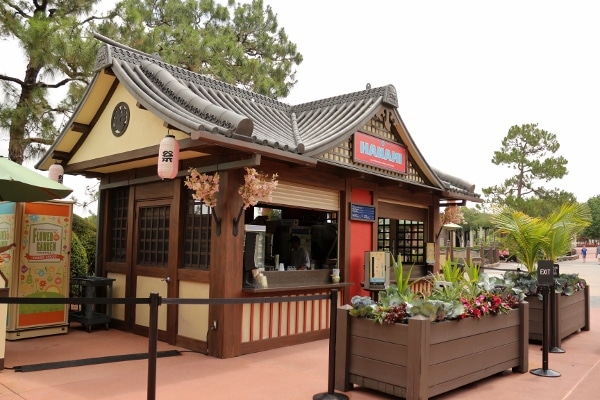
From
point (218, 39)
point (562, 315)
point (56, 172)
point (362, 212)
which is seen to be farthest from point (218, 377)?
point (218, 39)

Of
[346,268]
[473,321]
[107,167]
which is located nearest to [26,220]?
[107,167]

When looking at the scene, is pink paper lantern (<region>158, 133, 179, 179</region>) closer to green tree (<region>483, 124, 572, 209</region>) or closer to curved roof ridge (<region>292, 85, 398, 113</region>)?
curved roof ridge (<region>292, 85, 398, 113</region>)

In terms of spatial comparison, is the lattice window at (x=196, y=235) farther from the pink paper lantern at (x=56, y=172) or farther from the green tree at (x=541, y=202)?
the green tree at (x=541, y=202)

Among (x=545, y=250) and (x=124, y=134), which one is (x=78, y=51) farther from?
(x=545, y=250)

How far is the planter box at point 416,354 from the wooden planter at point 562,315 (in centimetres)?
220

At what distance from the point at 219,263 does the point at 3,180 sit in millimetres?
2657

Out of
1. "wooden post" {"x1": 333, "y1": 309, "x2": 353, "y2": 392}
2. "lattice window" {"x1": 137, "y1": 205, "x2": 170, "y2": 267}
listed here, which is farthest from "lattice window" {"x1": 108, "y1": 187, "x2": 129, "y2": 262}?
"wooden post" {"x1": 333, "y1": 309, "x2": 353, "y2": 392}

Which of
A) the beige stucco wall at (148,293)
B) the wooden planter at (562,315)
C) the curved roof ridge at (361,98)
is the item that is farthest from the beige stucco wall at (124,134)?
the wooden planter at (562,315)

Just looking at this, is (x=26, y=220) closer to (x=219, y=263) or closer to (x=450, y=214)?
(x=219, y=263)

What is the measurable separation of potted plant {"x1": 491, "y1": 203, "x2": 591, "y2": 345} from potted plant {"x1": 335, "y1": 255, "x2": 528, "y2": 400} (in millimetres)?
2409

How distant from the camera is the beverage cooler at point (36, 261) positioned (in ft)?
24.0

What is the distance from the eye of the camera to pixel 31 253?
24.7 feet

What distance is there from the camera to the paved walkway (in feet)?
16.3

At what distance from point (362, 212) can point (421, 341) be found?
4437 millimetres
